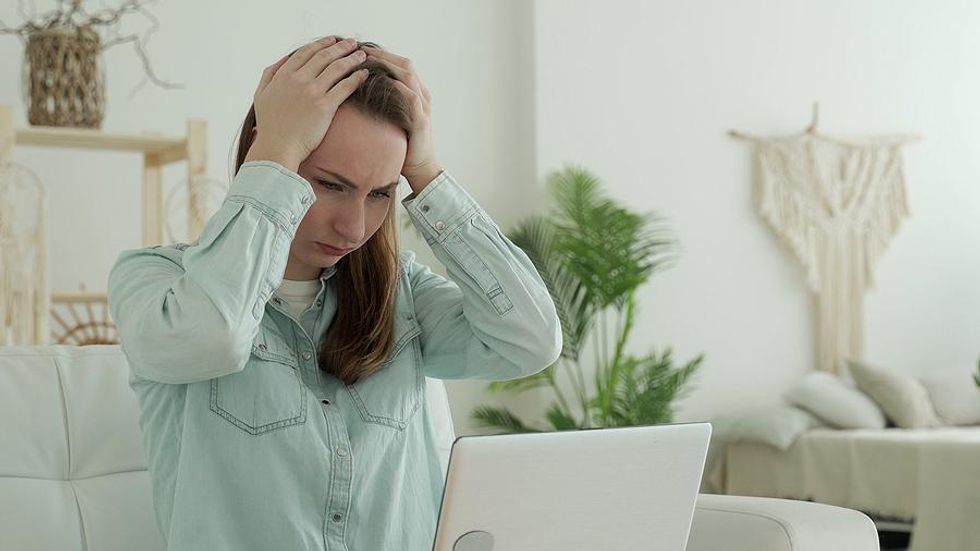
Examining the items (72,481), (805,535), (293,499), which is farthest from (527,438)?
(72,481)

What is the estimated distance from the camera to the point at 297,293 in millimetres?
1594

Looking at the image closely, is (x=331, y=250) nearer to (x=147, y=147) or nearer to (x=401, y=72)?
(x=401, y=72)

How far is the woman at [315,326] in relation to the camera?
1.38m

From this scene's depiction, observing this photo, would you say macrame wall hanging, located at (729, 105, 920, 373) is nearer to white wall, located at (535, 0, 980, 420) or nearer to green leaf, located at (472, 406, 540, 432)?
white wall, located at (535, 0, 980, 420)

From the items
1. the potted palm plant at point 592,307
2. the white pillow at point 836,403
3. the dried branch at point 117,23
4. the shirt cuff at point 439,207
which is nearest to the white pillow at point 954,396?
the white pillow at point 836,403

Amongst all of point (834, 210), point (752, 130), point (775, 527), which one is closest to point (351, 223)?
point (775, 527)

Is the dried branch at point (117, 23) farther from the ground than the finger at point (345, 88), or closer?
farther from the ground

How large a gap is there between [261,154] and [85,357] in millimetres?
572

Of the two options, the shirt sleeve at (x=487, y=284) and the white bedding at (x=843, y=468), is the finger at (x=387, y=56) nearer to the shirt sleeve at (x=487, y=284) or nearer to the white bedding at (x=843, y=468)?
the shirt sleeve at (x=487, y=284)

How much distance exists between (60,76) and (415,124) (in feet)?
8.29

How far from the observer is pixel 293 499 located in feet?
4.69

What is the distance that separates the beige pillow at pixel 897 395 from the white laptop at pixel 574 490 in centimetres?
471

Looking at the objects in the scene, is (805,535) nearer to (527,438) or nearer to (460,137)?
(527,438)

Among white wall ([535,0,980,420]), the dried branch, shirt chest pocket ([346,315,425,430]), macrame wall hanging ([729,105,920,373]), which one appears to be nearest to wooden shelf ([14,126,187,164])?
the dried branch
